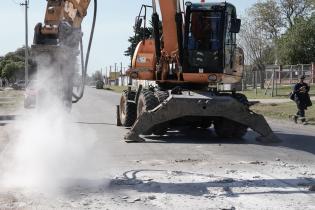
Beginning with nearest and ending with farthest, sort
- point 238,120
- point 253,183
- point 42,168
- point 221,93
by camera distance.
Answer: point 253,183 < point 42,168 < point 238,120 < point 221,93

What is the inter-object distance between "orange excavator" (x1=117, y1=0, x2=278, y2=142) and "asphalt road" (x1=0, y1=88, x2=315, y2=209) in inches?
28.3

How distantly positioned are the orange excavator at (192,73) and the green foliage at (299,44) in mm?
41914

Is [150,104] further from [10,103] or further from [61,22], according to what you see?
[10,103]

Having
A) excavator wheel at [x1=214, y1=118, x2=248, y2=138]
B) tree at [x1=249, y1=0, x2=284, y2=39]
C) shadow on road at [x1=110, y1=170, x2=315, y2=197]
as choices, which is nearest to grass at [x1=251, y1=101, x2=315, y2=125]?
excavator wheel at [x1=214, y1=118, x2=248, y2=138]

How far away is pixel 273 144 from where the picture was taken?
1418 cm

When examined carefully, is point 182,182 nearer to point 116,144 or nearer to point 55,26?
point 55,26

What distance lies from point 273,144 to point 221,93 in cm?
238

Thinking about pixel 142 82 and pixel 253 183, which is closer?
pixel 253 183

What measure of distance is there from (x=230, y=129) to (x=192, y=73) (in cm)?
190

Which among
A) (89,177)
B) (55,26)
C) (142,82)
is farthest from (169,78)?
(55,26)

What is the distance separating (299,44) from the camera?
188 ft

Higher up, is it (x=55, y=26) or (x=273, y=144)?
(x=55, y=26)

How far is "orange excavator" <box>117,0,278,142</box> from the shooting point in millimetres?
14430

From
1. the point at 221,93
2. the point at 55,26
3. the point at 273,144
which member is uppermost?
the point at 55,26
